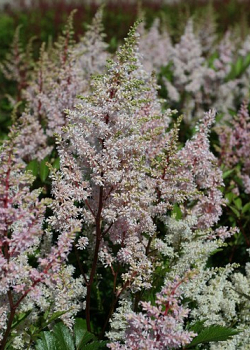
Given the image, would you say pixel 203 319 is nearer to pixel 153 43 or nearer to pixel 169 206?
pixel 169 206

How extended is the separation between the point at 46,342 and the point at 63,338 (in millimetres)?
83

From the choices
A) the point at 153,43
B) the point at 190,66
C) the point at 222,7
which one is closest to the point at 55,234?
the point at 190,66

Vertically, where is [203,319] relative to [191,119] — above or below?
below

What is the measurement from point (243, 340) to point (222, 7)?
46.8 ft

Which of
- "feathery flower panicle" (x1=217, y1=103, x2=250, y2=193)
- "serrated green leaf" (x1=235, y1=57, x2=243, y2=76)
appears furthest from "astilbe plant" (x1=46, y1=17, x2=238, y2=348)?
"serrated green leaf" (x1=235, y1=57, x2=243, y2=76)

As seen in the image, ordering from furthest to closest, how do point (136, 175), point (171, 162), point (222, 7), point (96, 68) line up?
point (222, 7), point (96, 68), point (171, 162), point (136, 175)

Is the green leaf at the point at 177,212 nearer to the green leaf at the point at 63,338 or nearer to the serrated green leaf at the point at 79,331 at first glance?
the serrated green leaf at the point at 79,331

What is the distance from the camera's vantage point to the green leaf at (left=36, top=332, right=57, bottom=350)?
2.43m

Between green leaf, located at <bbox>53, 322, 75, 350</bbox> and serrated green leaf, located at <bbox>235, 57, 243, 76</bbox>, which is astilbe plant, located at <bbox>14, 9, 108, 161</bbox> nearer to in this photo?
green leaf, located at <bbox>53, 322, 75, 350</bbox>

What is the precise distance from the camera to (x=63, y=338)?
2.45 m

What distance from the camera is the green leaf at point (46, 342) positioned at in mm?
2433

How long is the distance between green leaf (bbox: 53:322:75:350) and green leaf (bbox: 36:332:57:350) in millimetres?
23

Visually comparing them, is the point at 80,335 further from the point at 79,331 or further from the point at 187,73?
the point at 187,73

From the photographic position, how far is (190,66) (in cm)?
548
